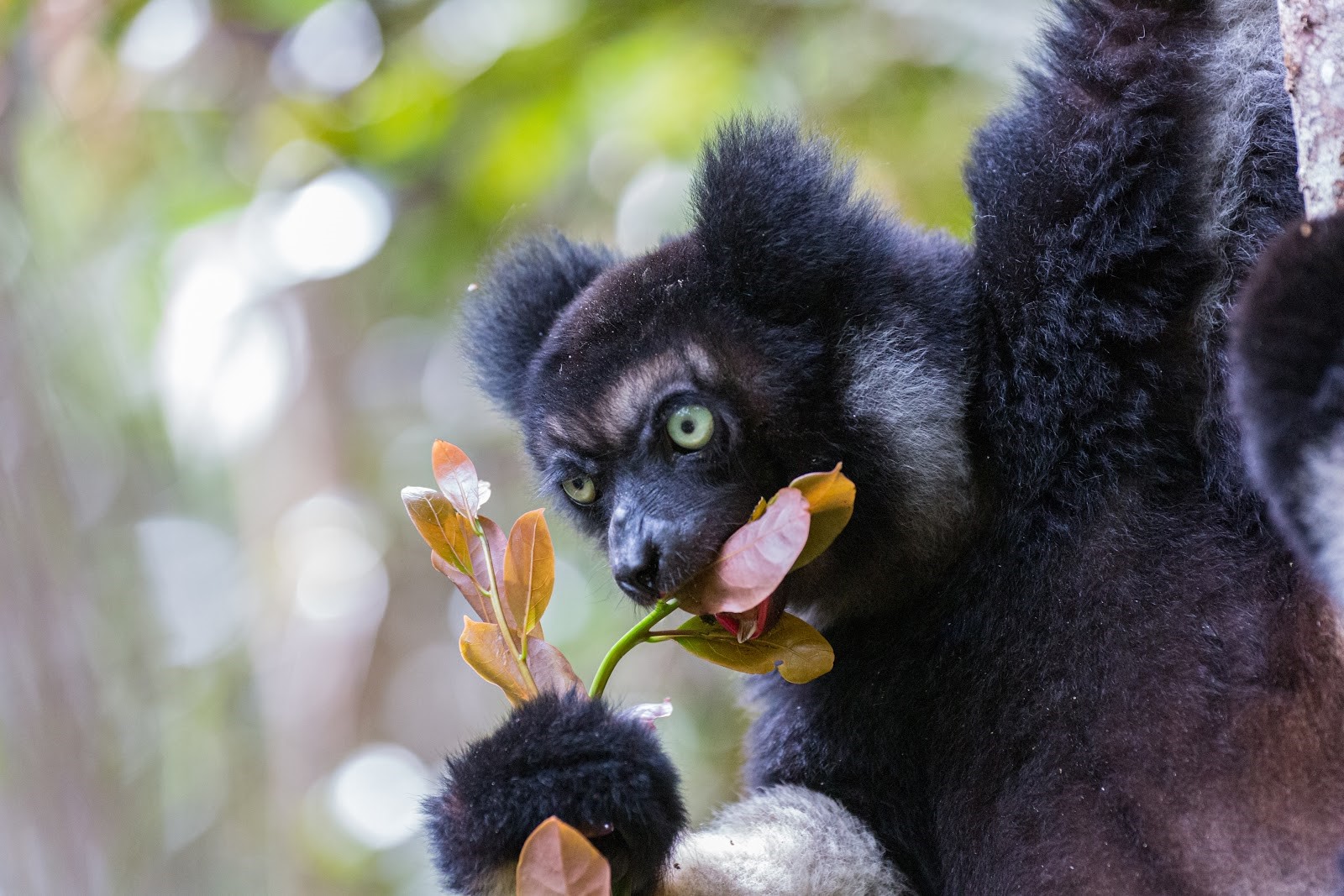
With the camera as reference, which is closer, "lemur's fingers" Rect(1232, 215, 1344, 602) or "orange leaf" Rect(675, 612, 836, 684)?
"lemur's fingers" Rect(1232, 215, 1344, 602)

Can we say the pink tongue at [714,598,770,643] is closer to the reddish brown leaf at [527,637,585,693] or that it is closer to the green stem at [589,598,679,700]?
the green stem at [589,598,679,700]

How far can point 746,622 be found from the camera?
2422 millimetres

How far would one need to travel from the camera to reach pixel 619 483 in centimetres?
275

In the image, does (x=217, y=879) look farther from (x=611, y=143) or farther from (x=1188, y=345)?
(x=1188, y=345)

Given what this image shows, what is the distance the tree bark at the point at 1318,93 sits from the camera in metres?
1.92

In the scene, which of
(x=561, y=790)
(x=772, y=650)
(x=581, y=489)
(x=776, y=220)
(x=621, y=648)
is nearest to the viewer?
(x=561, y=790)

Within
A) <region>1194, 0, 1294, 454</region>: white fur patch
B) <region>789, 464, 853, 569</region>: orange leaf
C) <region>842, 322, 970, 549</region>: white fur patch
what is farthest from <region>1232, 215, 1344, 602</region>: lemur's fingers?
<region>842, 322, 970, 549</region>: white fur patch

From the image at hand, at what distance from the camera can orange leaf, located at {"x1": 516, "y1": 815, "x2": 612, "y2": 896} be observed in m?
1.96

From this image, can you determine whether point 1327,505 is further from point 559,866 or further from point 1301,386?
point 559,866

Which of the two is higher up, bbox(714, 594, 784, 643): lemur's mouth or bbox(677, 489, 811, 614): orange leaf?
bbox(677, 489, 811, 614): orange leaf

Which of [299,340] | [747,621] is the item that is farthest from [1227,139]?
[299,340]

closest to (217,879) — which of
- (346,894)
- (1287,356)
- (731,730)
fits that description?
(346,894)

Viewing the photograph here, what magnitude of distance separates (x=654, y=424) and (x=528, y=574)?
53 cm

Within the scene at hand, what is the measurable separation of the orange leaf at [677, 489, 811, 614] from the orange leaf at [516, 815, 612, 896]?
0.52 m
